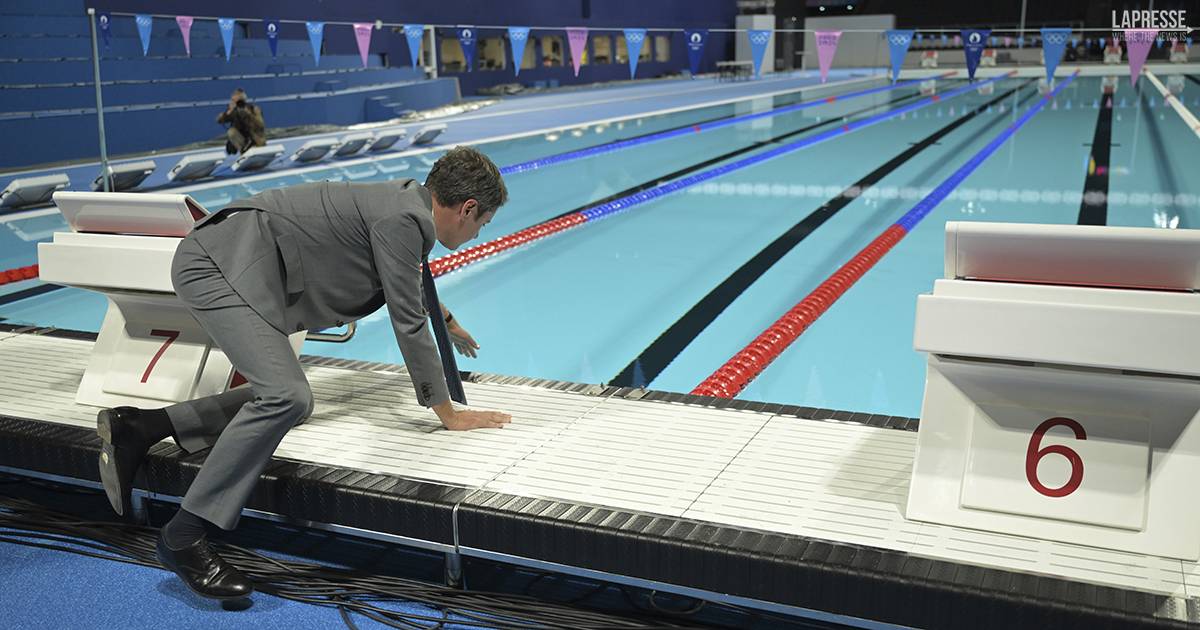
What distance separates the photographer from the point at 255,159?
34.6 feet

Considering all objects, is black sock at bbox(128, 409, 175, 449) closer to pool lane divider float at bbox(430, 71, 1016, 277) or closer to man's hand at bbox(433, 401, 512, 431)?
man's hand at bbox(433, 401, 512, 431)

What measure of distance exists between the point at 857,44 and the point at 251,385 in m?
38.2

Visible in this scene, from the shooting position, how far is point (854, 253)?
6.59 meters

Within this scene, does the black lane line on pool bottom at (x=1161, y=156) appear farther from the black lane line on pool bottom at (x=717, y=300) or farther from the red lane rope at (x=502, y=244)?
the red lane rope at (x=502, y=244)

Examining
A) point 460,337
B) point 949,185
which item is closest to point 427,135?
point 949,185

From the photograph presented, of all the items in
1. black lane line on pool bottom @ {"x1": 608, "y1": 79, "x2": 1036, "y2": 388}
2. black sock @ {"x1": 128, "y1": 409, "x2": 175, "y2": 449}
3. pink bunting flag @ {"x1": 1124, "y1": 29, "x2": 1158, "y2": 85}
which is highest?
pink bunting flag @ {"x1": 1124, "y1": 29, "x2": 1158, "y2": 85}

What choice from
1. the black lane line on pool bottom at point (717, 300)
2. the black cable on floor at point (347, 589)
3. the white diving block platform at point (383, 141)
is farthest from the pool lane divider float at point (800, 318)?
the white diving block platform at point (383, 141)

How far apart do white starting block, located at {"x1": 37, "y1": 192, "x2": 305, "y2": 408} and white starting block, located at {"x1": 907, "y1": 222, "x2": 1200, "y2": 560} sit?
6.01ft

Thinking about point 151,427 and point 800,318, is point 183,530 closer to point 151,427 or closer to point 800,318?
point 151,427

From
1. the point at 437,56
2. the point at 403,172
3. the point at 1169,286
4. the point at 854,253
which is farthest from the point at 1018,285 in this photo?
the point at 437,56

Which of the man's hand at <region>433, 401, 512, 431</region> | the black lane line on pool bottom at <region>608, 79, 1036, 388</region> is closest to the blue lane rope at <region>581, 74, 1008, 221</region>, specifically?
the black lane line on pool bottom at <region>608, 79, 1036, 388</region>

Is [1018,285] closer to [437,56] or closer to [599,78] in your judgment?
[437,56]

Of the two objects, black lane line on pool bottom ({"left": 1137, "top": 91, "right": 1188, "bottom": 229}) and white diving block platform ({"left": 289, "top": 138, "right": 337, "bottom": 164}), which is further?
white diving block platform ({"left": 289, "top": 138, "right": 337, "bottom": 164})

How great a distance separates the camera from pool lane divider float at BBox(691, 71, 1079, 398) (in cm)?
403
